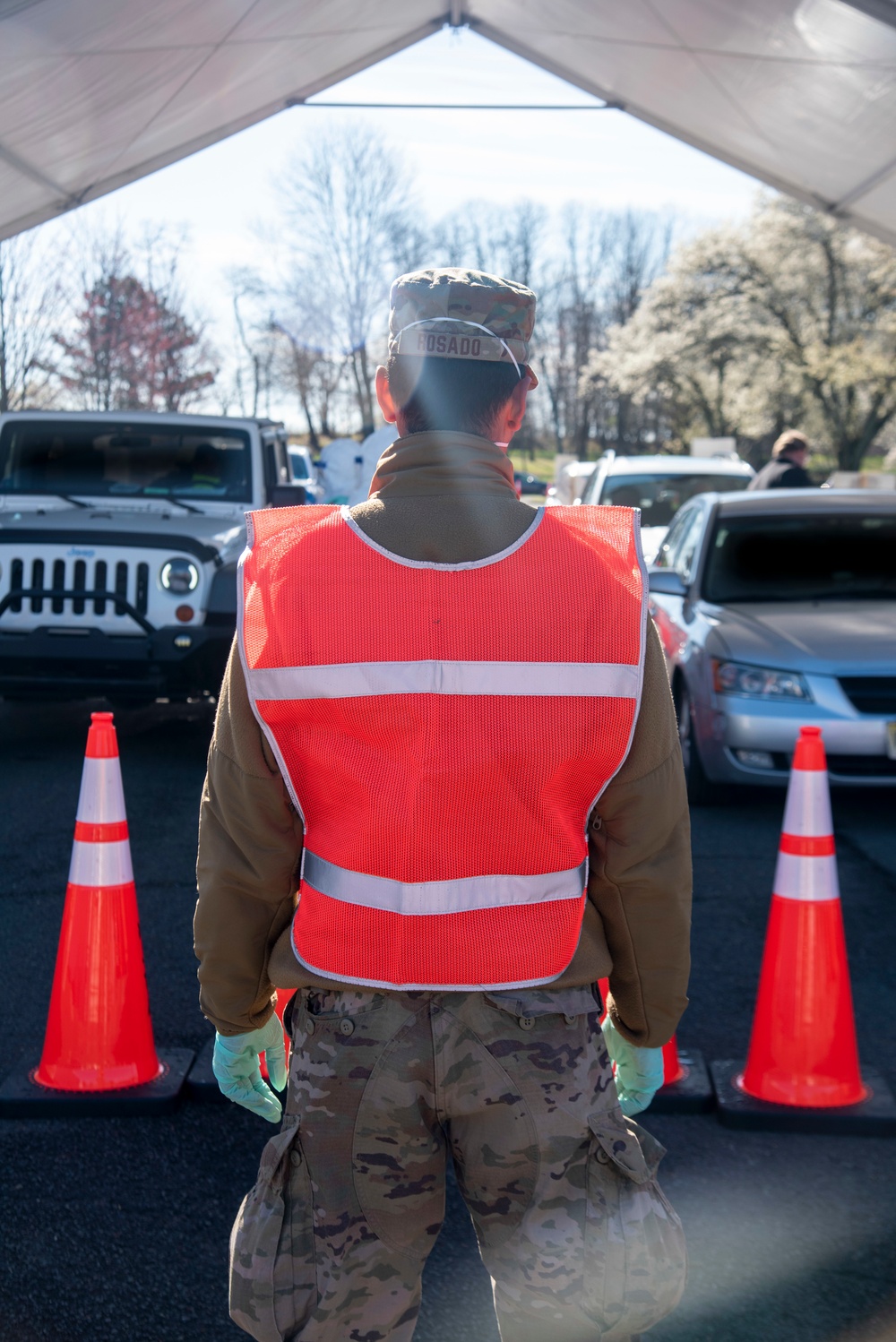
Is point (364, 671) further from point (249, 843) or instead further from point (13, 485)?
point (13, 485)

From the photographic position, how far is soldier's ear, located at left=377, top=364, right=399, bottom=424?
190cm

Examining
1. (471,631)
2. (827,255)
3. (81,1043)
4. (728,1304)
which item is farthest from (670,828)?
(827,255)

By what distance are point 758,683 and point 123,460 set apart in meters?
4.74

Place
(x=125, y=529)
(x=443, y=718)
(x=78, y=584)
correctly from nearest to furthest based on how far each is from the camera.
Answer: (x=443, y=718)
(x=78, y=584)
(x=125, y=529)

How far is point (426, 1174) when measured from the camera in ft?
6.03

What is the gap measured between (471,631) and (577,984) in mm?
500

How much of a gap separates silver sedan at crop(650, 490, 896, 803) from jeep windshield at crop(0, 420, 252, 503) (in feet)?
10.2

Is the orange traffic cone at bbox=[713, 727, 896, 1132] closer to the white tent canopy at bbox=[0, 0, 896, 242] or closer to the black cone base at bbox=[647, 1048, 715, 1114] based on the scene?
the black cone base at bbox=[647, 1048, 715, 1114]

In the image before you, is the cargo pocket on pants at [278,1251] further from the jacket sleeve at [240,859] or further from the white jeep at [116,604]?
the white jeep at [116,604]

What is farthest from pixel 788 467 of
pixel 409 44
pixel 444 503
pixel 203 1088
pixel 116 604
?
pixel 444 503

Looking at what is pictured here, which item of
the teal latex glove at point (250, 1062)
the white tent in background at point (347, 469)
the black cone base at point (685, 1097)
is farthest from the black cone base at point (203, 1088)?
the white tent in background at point (347, 469)

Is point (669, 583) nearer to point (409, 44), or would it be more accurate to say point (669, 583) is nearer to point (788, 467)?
point (788, 467)

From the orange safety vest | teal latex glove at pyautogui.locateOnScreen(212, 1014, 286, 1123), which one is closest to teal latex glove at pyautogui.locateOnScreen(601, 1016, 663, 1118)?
the orange safety vest

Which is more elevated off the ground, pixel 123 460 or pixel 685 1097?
pixel 123 460
